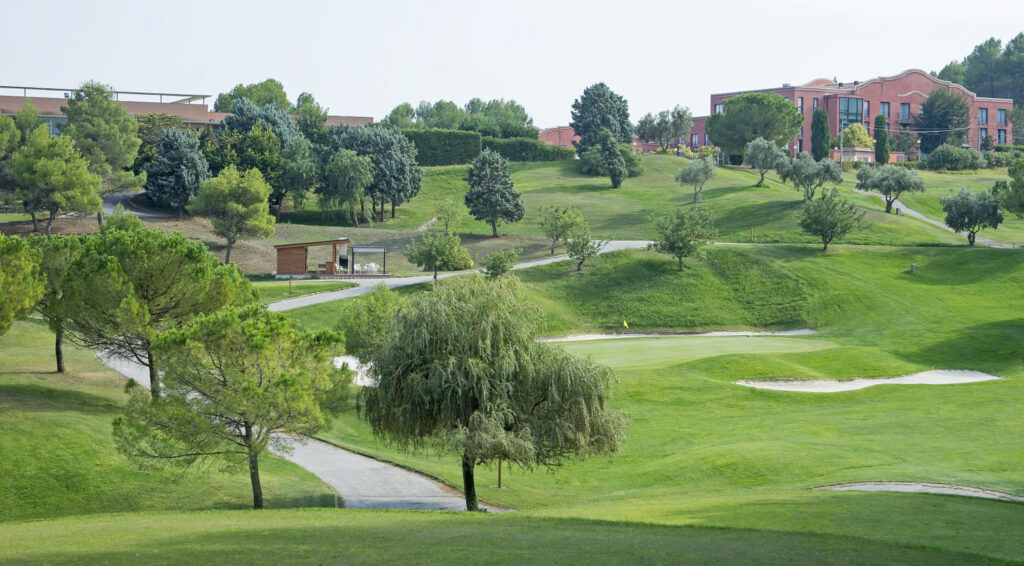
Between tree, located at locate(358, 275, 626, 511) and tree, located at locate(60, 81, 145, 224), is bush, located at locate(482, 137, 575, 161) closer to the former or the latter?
tree, located at locate(60, 81, 145, 224)

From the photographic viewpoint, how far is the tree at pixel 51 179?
2872 inches

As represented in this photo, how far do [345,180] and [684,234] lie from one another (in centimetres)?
3477

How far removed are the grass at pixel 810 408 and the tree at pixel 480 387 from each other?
230 cm

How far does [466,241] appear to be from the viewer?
82125 millimetres

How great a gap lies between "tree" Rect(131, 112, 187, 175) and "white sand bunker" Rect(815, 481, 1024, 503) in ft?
261

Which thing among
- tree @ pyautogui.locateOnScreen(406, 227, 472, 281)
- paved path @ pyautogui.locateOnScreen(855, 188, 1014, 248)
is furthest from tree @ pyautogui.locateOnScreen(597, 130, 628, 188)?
tree @ pyautogui.locateOnScreen(406, 227, 472, 281)

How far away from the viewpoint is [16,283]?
33500 mm

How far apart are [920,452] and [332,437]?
21720mm

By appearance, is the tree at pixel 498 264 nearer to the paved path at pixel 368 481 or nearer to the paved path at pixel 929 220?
the paved path at pixel 368 481

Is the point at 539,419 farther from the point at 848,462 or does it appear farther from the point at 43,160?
the point at 43,160

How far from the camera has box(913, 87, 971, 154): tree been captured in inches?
5507

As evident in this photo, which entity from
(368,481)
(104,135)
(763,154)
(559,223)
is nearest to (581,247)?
(559,223)

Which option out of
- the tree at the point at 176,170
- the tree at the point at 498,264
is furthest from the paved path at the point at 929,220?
the tree at the point at 176,170

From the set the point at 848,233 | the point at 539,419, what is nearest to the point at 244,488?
the point at 539,419
